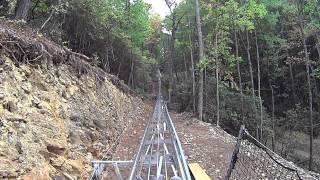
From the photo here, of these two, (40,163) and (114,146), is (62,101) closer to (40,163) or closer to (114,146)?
(40,163)

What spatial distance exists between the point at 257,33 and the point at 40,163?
73.6ft

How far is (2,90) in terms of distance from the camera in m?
5.73

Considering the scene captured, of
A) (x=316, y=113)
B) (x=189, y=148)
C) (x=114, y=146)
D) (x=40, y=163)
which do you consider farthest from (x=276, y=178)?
(x=316, y=113)

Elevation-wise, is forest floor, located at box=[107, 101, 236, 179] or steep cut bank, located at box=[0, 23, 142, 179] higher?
steep cut bank, located at box=[0, 23, 142, 179]

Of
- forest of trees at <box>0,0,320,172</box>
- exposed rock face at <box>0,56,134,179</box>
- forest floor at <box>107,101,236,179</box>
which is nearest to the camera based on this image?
exposed rock face at <box>0,56,134,179</box>

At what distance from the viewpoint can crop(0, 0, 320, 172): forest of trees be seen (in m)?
18.3

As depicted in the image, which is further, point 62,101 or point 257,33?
point 257,33

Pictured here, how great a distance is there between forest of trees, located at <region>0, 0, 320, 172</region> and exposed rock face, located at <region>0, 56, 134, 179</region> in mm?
4304

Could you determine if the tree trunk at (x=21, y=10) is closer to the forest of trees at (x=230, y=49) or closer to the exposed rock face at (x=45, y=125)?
the forest of trees at (x=230, y=49)

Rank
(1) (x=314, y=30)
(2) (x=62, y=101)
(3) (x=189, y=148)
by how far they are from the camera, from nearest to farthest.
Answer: (2) (x=62, y=101), (3) (x=189, y=148), (1) (x=314, y=30)

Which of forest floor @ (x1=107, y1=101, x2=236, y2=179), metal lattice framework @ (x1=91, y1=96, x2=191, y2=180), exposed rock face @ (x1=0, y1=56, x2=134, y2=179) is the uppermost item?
exposed rock face @ (x1=0, y1=56, x2=134, y2=179)

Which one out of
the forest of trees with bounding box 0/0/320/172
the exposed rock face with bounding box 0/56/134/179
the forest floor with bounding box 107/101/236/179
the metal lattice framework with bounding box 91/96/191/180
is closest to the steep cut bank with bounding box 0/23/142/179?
the exposed rock face with bounding box 0/56/134/179

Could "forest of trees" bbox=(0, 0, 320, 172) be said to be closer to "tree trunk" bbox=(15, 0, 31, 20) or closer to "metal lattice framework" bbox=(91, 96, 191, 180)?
"tree trunk" bbox=(15, 0, 31, 20)

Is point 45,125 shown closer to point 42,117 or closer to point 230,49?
point 42,117
